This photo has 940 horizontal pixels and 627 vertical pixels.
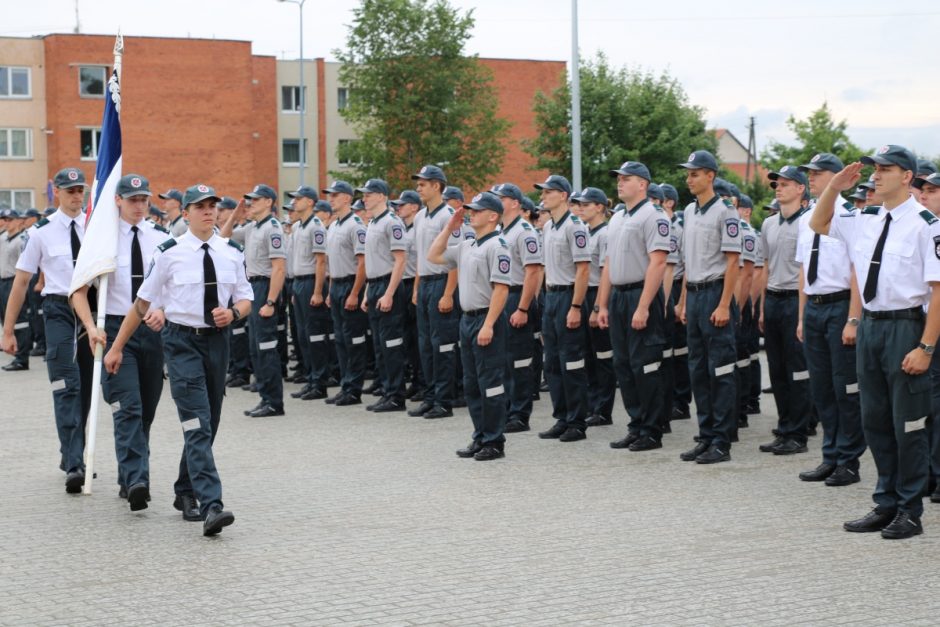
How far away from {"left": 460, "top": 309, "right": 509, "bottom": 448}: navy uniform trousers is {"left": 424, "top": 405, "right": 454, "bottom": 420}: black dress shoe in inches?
93.9

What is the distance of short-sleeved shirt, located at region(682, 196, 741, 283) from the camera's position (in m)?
10.4

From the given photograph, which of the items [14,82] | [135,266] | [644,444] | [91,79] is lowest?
[644,444]

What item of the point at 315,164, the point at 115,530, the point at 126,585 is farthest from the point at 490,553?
the point at 315,164

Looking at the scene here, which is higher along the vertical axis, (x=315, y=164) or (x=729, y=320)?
(x=315, y=164)

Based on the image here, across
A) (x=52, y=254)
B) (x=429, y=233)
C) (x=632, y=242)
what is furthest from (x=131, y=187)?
(x=429, y=233)

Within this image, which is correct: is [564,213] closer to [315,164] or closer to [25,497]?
[25,497]

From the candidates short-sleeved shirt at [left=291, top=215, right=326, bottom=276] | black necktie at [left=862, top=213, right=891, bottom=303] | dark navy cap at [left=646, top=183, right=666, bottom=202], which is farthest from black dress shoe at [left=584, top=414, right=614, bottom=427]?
black necktie at [left=862, top=213, right=891, bottom=303]

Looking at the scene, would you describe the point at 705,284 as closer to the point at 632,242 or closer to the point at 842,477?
the point at 632,242

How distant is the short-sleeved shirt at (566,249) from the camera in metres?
11.9

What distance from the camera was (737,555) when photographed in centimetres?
710

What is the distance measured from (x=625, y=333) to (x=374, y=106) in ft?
145

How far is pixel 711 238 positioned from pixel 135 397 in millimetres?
4852

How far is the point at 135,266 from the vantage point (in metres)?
9.41

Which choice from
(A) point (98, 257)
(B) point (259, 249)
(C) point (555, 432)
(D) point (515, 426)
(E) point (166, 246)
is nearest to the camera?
(E) point (166, 246)
